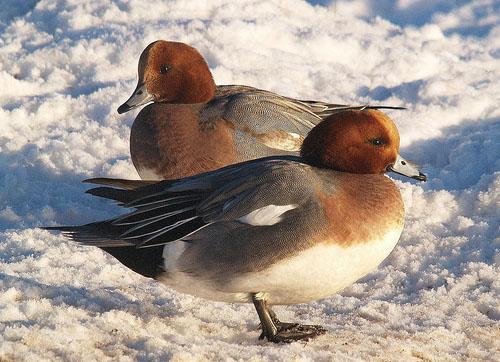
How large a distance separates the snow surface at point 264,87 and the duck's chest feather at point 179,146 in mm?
592

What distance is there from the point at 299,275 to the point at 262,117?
6.56ft

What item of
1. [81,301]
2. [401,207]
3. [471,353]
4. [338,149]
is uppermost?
[338,149]

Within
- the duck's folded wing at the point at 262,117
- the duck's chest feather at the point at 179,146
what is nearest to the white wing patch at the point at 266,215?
the duck's chest feather at the point at 179,146

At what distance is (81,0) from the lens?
8727 mm

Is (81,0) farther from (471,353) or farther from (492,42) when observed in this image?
(471,353)

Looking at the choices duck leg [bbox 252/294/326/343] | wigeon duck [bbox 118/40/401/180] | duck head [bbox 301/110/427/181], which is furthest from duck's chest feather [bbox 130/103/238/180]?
duck leg [bbox 252/294/326/343]

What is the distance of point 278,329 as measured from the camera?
3939 millimetres

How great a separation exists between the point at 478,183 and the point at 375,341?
227cm

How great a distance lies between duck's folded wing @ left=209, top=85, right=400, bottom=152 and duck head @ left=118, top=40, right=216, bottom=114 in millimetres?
129

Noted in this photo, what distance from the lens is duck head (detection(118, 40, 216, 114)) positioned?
18.5ft

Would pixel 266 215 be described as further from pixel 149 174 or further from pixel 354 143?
pixel 149 174

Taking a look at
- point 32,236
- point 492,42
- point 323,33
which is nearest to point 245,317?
point 32,236

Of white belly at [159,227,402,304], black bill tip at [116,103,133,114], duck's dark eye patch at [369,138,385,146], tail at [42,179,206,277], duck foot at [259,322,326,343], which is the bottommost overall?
duck foot at [259,322,326,343]

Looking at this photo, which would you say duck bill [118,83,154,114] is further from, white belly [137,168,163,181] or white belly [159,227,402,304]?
white belly [159,227,402,304]
